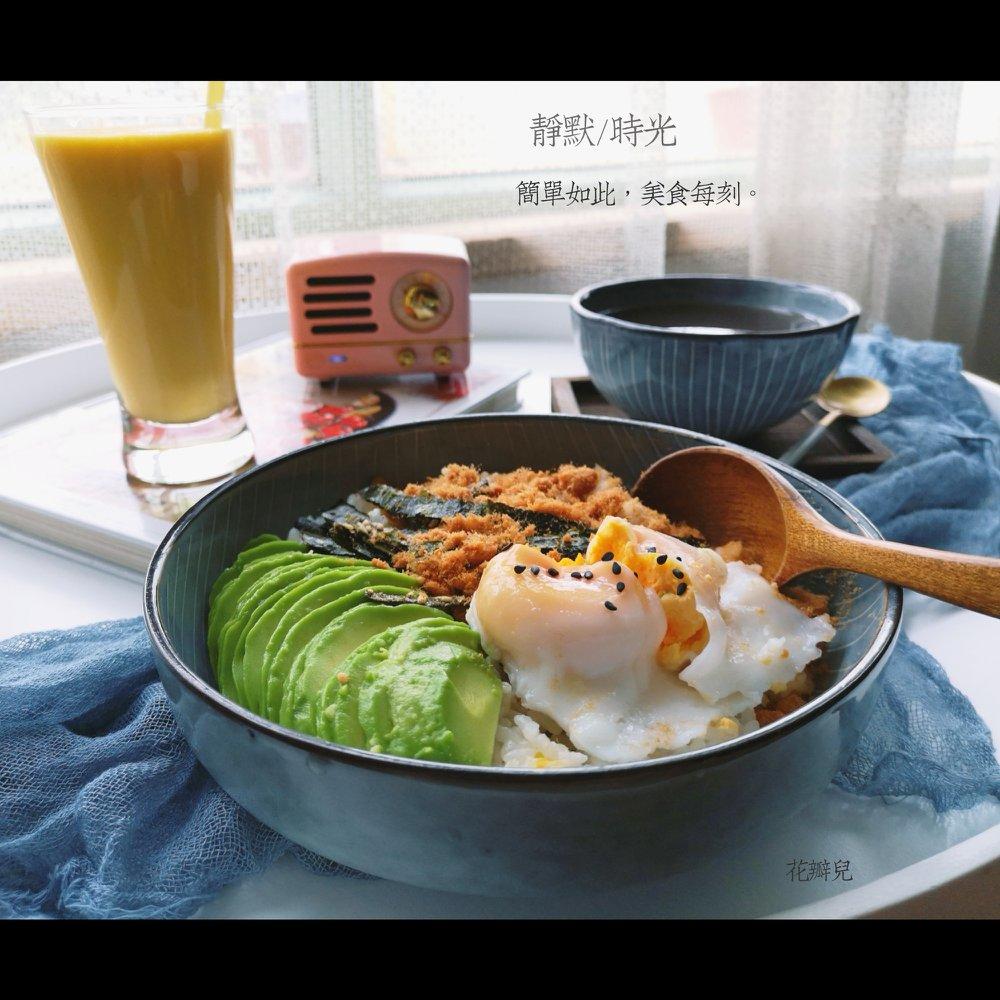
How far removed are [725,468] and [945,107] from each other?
9.57ft

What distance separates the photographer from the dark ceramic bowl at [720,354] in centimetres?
141

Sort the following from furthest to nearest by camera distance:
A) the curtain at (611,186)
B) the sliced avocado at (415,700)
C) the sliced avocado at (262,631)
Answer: the curtain at (611,186) < the sliced avocado at (262,631) < the sliced avocado at (415,700)

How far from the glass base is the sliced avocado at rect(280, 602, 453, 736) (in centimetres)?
62

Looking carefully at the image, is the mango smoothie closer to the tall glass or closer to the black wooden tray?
the tall glass

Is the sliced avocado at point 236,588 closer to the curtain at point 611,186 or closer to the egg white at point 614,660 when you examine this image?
the egg white at point 614,660

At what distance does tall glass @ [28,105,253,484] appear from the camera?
1280 millimetres

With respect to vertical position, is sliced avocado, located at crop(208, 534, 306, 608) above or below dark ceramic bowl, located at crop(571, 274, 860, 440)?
below

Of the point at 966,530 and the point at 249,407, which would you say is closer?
the point at 966,530

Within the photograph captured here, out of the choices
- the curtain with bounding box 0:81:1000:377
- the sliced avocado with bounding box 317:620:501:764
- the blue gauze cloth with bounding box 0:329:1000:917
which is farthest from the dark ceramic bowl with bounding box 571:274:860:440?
the curtain with bounding box 0:81:1000:377

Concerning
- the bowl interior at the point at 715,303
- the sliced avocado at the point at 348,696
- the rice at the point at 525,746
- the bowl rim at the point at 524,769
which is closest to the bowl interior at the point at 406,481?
the bowl rim at the point at 524,769

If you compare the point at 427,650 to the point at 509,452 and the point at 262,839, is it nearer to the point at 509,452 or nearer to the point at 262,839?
the point at 262,839

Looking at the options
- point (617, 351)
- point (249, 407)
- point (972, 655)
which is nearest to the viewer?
point (972, 655)
